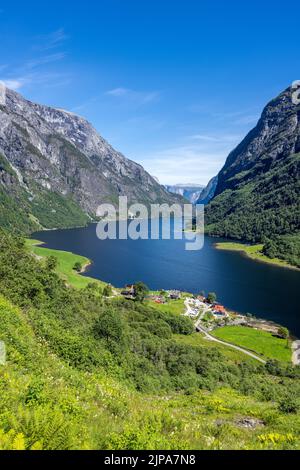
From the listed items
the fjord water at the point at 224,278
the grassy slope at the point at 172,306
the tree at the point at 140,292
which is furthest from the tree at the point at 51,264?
the fjord water at the point at 224,278

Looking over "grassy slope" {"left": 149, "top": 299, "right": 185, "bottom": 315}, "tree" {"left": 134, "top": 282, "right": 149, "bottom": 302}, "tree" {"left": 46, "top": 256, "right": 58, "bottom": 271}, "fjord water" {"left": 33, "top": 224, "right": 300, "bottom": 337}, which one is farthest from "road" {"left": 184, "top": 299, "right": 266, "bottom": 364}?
"tree" {"left": 46, "top": 256, "right": 58, "bottom": 271}

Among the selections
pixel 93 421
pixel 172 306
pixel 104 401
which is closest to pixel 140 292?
pixel 172 306

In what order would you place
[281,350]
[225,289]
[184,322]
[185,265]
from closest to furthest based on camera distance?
[281,350]
[184,322]
[225,289]
[185,265]

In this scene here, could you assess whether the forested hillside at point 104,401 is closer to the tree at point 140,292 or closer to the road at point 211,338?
the road at point 211,338

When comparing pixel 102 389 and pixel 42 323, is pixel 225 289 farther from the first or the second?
pixel 102 389

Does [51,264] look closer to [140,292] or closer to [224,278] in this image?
[140,292]

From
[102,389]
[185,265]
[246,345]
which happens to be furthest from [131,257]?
[102,389]

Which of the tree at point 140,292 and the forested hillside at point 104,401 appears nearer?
the forested hillside at point 104,401

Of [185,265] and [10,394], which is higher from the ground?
[10,394]
